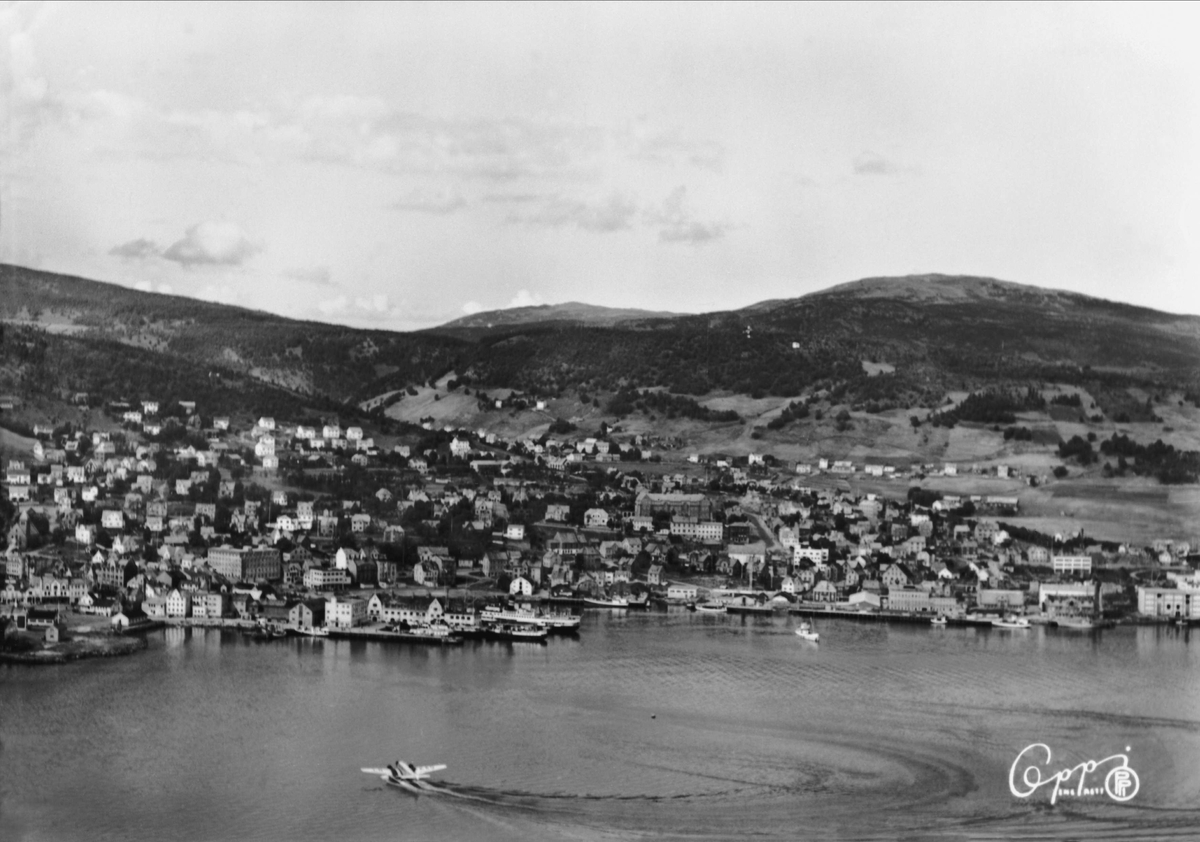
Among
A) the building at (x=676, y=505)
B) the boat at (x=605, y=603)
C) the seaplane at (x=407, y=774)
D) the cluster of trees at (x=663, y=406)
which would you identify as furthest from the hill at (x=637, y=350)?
the seaplane at (x=407, y=774)

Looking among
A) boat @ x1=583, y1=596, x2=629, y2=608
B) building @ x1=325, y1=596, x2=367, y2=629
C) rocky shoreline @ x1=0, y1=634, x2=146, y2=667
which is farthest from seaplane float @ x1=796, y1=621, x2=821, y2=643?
rocky shoreline @ x1=0, y1=634, x2=146, y2=667

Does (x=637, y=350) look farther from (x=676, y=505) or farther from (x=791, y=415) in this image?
(x=676, y=505)

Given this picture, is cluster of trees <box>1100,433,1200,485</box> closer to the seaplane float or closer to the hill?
the hill

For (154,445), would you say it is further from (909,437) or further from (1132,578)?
(1132,578)

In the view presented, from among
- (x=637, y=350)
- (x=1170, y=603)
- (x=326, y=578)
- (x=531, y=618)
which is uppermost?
(x=637, y=350)

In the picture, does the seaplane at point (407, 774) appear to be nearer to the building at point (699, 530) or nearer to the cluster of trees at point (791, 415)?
the building at point (699, 530)

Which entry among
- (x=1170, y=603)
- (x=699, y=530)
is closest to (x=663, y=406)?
(x=699, y=530)
